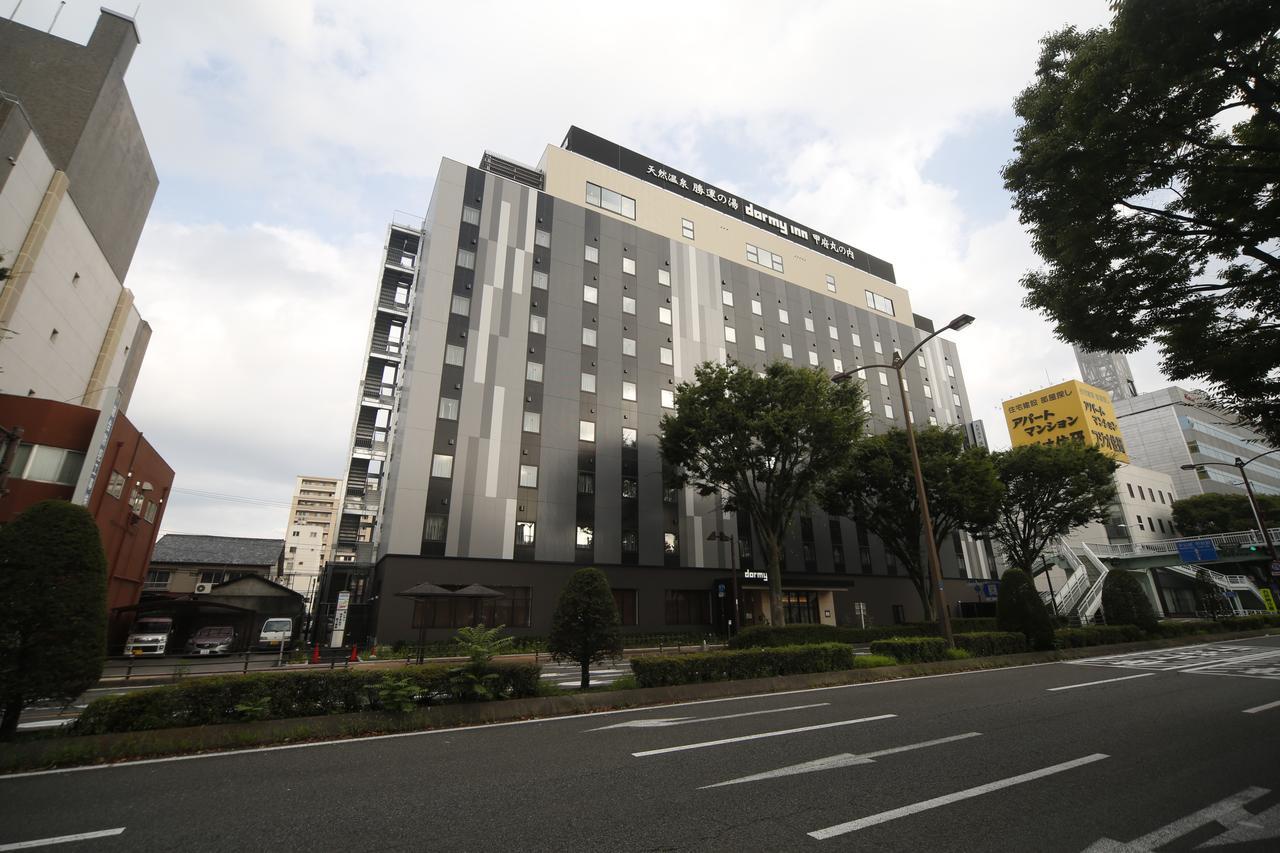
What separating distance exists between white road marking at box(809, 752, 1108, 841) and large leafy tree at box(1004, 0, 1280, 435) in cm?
745

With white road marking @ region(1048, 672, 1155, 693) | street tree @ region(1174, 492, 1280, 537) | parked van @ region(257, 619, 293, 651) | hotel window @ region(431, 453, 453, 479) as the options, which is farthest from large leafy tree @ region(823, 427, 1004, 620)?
street tree @ region(1174, 492, 1280, 537)

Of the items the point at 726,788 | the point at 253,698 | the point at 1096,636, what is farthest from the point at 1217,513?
the point at 253,698

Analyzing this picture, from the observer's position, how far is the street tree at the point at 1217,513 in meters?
59.6

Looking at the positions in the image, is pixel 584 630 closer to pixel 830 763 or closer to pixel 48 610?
pixel 830 763

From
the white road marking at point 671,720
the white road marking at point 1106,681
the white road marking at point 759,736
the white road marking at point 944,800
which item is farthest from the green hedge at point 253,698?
the white road marking at point 1106,681

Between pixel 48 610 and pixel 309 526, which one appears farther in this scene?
pixel 309 526

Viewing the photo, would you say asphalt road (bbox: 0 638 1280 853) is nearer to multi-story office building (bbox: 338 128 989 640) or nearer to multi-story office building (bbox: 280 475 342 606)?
multi-story office building (bbox: 338 128 989 640)

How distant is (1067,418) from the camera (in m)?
61.3

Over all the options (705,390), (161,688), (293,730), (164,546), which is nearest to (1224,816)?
(293,730)

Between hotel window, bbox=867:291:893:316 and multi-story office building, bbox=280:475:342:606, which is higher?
hotel window, bbox=867:291:893:316

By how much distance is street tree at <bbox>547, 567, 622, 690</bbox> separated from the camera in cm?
1200

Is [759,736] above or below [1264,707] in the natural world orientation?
below

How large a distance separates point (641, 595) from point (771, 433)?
14160mm

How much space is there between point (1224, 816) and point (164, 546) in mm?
74697
